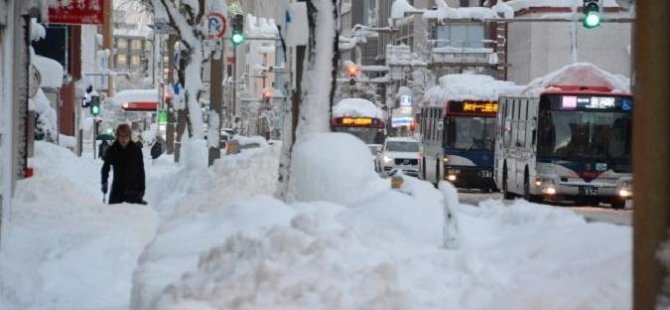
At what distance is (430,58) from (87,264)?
74.3m

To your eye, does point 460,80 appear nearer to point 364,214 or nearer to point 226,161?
point 226,161

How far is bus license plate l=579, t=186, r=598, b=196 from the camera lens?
1323 inches

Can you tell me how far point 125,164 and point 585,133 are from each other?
16.6 meters

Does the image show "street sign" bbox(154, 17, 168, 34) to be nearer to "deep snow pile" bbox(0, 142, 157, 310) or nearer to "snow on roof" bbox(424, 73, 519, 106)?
"snow on roof" bbox(424, 73, 519, 106)

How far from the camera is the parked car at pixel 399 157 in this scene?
5150 centimetres

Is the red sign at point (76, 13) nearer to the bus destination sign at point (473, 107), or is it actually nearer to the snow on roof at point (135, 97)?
the bus destination sign at point (473, 107)

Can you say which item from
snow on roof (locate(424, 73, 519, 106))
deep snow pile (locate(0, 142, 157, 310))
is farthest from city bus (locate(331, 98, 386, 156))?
deep snow pile (locate(0, 142, 157, 310))

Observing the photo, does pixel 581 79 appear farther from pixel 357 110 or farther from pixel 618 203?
pixel 357 110

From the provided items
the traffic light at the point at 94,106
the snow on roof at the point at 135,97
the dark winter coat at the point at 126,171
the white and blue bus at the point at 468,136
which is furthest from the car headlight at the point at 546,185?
the snow on roof at the point at 135,97

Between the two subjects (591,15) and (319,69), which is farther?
(591,15)

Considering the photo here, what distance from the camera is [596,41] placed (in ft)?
261

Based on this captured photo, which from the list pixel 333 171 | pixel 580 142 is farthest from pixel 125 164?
pixel 580 142

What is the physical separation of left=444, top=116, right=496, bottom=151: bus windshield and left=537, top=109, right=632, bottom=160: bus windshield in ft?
31.9

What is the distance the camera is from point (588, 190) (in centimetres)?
3369
